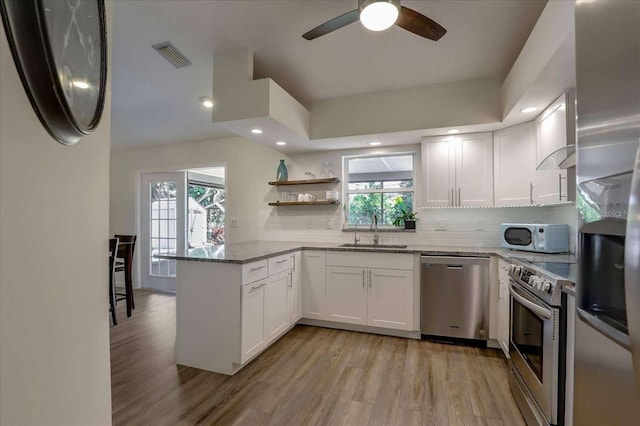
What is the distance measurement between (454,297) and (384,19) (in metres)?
2.46

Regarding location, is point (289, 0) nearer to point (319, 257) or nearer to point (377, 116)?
point (377, 116)

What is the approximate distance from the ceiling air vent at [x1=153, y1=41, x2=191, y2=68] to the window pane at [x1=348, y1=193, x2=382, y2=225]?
233 centimetres

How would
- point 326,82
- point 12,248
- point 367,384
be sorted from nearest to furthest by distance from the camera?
point 12,248 → point 367,384 → point 326,82

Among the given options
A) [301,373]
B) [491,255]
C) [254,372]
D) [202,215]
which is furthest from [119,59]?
[202,215]

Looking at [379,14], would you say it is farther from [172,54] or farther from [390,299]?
[390,299]

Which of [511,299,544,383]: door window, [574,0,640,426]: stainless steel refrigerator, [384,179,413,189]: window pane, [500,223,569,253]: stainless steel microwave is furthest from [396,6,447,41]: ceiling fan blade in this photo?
[384,179,413,189]: window pane

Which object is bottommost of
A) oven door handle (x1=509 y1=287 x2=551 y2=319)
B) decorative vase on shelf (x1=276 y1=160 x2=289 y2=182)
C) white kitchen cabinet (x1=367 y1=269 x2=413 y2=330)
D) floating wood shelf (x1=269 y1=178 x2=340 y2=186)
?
white kitchen cabinet (x1=367 y1=269 x2=413 y2=330)

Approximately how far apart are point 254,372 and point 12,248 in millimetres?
2110

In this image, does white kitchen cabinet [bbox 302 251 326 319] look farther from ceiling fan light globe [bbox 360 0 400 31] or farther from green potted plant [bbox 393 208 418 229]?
ceiling fan light globe [bbox 360 0 400 31]

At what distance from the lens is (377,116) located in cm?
317

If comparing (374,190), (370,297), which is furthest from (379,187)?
(370,297)

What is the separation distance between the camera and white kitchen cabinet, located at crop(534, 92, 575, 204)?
2.13m

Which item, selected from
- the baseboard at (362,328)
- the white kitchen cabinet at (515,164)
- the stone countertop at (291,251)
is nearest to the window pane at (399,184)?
the stone countertop at (291,251)

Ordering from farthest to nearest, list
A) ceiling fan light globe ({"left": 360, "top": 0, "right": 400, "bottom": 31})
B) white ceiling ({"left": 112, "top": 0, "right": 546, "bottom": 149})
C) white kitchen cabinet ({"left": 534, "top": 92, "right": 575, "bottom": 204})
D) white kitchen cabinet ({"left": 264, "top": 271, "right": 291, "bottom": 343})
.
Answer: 1. white kitchen cabinet ({"left": 264, "top": 271, "right": 291, "bottom": 343})
2. white kitchen cabinet ({"left": 534, "top": 92, "right": 575, "bottom": 204})
3. white ceiling ({"left": 112, "top": 0, "right": 546, "bottom": 149})
4. ceiling fan light globe ({"left": 360, "top": 0, "right": 400, "bottom": 31})
